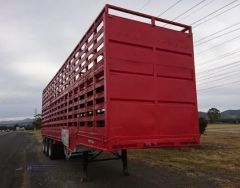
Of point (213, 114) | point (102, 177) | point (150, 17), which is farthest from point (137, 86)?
point (213, 114)

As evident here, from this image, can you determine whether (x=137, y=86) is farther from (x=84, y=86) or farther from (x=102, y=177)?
(x=102, y=177)

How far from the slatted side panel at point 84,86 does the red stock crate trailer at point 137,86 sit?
22 mm

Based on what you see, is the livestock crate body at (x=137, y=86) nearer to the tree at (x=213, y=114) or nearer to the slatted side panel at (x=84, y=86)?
the slatted side panel at (x=84, y=86)

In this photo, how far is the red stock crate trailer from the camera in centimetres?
609

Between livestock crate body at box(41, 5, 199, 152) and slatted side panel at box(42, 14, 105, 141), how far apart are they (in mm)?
22

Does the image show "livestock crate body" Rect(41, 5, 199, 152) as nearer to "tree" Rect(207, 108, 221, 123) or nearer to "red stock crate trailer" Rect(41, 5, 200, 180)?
"red stock crate trailer" Rect(41, 5, 200, 180)

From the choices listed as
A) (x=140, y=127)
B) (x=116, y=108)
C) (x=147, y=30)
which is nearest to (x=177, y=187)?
(x=140, y=127)

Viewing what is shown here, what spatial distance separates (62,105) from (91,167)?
7.96 feet

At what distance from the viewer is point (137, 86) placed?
6.38 m

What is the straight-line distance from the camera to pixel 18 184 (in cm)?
837

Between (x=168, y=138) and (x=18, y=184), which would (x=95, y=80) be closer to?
(x=168, y=138)

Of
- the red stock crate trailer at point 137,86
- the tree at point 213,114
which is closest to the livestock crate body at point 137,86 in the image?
the red stock crate trailer at point 137,86

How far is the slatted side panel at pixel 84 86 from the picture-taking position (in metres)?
6.57

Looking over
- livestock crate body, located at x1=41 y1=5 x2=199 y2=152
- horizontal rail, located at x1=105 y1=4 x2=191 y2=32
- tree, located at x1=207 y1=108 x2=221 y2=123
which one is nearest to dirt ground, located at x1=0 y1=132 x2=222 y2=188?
livestock crate body, located at x1=41 y1=5 x2=199 y2=152
